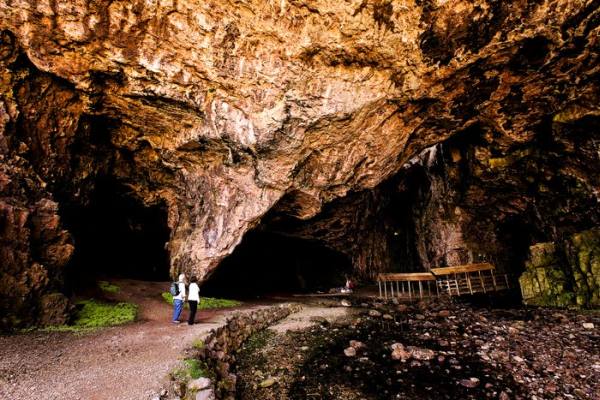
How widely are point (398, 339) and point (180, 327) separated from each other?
26.2 feet

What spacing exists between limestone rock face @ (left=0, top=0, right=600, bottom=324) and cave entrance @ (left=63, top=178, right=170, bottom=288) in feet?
8.31

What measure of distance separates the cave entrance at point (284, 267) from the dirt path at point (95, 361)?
46.6 ft

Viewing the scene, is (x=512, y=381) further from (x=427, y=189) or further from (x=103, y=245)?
(x=103, y=245)

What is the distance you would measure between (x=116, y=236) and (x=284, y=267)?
14310 millimetres

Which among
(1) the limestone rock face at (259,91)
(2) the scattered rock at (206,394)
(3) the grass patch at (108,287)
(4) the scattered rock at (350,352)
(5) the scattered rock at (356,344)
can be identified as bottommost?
(2) the scattered rock at (206,394)

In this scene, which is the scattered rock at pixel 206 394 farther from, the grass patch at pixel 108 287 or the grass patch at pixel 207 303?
the grass patch at pixel 108 287

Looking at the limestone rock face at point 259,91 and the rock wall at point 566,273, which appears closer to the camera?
the limestone rock face at point 259,91

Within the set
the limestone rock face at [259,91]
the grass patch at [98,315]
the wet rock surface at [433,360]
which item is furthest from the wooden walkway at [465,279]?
the grass patch at [98,315]

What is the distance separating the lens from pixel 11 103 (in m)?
11.9

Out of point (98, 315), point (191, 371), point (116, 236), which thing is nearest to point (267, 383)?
point (191, 371)

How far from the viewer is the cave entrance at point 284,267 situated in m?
25.6

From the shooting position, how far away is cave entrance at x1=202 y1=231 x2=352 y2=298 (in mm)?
25594

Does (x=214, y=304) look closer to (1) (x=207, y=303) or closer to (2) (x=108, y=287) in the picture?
(1) (x=207, y=303)

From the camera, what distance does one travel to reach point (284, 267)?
97.4 feet
